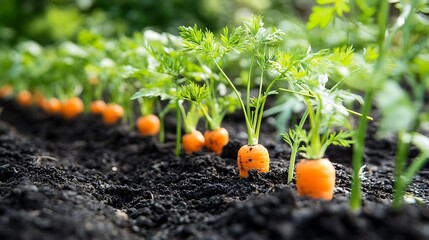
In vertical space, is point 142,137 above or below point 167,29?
below

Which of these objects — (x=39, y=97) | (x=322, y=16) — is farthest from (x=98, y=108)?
(x=322, y=16)

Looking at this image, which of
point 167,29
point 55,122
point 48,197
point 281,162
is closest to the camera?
point 48,197

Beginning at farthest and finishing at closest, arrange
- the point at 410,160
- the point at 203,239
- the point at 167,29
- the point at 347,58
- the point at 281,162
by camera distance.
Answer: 1. the point at 167,29
2. the point at 410,160
3. the point at 281,162
4. the point at 347,58
5. the point at 203,239

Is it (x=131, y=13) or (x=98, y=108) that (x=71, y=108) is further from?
(x=131, y=13)

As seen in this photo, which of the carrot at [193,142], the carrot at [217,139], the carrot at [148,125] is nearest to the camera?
the carrot at [217,139]

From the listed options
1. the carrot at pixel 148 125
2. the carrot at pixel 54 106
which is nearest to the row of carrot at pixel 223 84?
the carrot at pixel 148 125

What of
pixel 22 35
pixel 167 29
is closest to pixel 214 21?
pixel 167 29

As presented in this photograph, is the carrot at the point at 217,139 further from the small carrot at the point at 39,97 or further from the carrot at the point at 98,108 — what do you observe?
the small carrot at the point at 39,97

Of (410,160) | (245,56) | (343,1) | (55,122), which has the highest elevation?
(343,1)

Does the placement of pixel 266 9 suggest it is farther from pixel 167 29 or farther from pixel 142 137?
pixel 142 137
